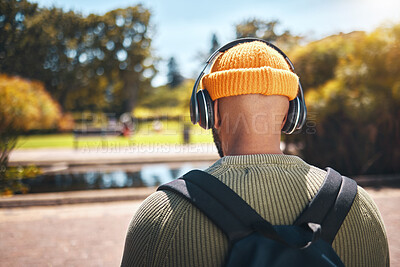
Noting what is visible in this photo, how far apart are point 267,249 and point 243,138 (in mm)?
393

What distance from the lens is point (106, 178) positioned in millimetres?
8922

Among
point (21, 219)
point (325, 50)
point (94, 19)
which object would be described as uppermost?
point (94, 19)

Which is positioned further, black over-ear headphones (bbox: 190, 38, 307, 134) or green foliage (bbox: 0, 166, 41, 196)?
green foliage (bbox: 0, 166, 41, 196)

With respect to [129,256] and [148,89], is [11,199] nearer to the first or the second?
[129,256]

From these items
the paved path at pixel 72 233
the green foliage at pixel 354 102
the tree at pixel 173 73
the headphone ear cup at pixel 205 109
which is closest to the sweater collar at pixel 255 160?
the headphone ear cup at pixel 205 109

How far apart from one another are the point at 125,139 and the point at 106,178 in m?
14.8

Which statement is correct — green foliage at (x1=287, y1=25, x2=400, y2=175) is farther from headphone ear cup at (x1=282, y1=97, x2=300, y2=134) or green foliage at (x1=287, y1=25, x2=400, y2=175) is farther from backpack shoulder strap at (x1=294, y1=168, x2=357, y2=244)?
backpack shoulder strap at (x1=294, y1=168, x2=357, y2=244)

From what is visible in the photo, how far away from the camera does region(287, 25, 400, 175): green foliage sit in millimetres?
7379

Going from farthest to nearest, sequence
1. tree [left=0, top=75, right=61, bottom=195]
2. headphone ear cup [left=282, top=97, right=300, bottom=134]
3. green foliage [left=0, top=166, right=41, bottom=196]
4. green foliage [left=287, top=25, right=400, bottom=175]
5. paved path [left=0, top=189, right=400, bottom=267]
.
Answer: green foliage [left=287, top=25, right=400, bottom=175] < tree [left=0, top=75, right=61, bottom=195] < green foliage [left=0, top=166, right=41, bottom=196] < paved path [left=0, top=189, right=400, bottom=267] < headphone ear cup [left=282, top=97, right=300, bottom=134]

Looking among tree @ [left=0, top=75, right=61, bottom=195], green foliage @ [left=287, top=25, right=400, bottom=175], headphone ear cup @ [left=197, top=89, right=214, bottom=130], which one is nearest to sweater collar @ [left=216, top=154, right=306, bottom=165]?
headphone ear cup @ [left=197, top=89, right=214, bottom=130]

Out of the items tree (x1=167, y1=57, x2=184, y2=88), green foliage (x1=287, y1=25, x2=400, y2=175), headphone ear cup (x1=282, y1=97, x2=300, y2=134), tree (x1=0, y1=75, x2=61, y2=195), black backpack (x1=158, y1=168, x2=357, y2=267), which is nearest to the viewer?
black backpack (x1=158, y1=168, x2=357, y2=267)

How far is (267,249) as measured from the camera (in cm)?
79

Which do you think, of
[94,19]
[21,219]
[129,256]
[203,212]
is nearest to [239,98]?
[203,212]

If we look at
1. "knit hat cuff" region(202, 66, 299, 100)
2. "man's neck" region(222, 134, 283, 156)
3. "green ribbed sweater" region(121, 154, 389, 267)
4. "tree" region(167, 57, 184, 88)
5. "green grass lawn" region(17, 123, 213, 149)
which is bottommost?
"green grass lawn" region(17, 123, 213, 149)
